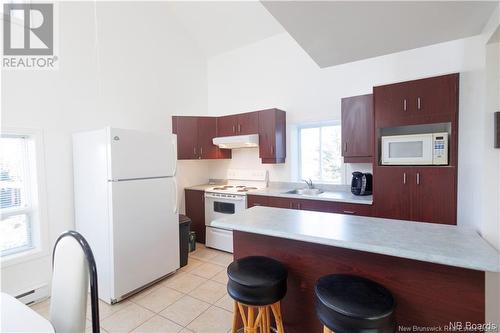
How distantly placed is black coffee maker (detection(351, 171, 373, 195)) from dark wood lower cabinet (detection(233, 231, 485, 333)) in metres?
1.66

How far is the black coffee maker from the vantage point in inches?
113

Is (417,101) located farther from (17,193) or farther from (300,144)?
(17,193)

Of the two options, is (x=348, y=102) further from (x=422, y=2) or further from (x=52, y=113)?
(x=52, y=113)

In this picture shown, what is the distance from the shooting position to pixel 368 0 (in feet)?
3.95

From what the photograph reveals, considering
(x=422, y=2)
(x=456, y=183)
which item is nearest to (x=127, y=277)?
(x=422, y=2)

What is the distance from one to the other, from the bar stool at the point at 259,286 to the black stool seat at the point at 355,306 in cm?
25

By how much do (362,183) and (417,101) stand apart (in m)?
1.04

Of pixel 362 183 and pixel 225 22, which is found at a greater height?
pixel 225 22

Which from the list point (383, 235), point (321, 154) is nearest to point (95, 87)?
point (321, 154)

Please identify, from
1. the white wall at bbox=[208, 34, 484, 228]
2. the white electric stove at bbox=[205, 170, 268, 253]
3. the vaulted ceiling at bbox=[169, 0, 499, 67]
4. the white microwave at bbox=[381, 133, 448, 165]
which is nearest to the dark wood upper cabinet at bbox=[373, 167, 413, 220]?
the white microwave at bbox=[381, 133, 448, 165]

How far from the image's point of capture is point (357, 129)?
9.40ft

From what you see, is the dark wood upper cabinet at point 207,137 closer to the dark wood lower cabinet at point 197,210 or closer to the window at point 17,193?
the dark wood lower cabinet at point 197,210

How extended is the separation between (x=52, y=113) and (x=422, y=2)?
3.29 m

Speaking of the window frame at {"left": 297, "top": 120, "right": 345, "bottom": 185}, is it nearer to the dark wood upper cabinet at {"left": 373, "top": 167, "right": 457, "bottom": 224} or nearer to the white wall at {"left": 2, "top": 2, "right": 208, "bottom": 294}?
the dark wood upper cabinet at {"left": 373, "top": 167, "right": 457, "bottom": 224}
